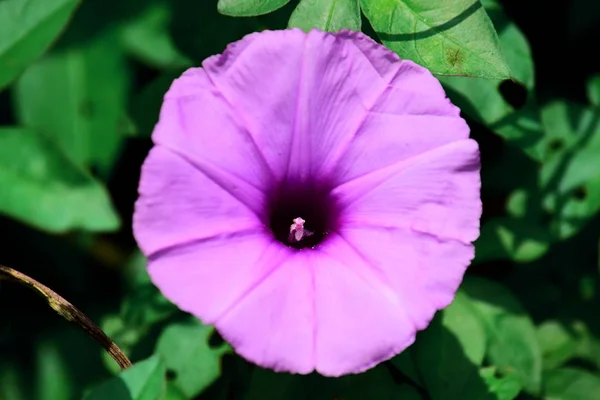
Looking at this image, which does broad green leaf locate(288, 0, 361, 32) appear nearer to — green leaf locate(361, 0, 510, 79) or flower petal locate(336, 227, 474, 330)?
green leaf locate(361, 0, 510, 79)

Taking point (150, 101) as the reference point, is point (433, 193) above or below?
above

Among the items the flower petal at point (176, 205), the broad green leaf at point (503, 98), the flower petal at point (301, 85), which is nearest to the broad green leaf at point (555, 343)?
the broad green leaf at point (503, 98)

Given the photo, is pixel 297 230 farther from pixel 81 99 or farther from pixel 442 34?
pixel 81 99

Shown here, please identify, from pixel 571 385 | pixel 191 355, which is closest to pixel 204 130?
pixel 191 355

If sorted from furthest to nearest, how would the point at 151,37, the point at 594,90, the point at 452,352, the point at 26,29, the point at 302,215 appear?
1. the point at 151,37
2. the point at 594,90
3. the point at 26,29
4. the point at 452,352
5. the point at 302,215

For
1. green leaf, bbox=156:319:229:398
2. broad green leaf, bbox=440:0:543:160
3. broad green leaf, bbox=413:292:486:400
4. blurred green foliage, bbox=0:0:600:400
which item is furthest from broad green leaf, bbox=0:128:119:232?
broad green leaf, bbox=440:0:543:160

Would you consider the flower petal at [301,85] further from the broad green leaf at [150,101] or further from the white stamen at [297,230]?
the broad green leaf at [150,101]
